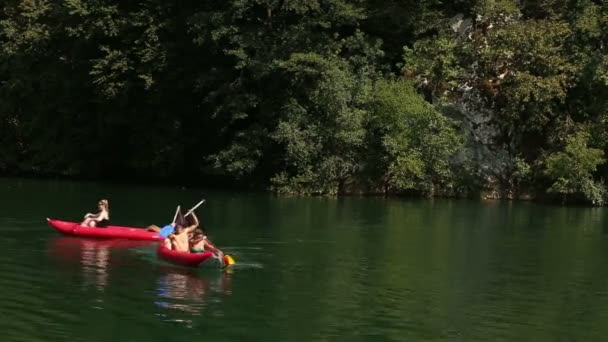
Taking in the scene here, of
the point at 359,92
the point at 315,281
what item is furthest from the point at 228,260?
the point at 359,92

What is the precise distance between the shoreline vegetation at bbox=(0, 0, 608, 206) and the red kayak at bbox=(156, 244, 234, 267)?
2142 centimetres

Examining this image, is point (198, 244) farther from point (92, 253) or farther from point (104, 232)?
point (104, 232)

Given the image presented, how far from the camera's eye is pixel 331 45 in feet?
143

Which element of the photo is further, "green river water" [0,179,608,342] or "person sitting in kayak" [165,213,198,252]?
"person sitting in kayak" [165,213,198,252]

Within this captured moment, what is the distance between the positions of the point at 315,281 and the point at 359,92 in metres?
24.7

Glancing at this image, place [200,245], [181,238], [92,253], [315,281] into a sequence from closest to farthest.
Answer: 1. [315,281]
2. [200,245]
3. [181,238]
4. [92,253]

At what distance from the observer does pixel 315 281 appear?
19766mm

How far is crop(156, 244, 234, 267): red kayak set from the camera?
808 inches

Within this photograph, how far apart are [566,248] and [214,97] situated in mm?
22236

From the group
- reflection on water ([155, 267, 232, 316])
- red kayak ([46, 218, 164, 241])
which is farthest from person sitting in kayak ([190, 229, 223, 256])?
red kayak ([46, 218, 164, 241])

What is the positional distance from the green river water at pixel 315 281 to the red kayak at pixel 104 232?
37cm

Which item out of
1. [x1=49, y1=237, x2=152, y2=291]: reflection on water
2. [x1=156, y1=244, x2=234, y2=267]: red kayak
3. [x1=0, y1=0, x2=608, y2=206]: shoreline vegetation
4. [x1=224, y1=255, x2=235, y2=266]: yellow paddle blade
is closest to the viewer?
[x1=49, y1=237, x2=152, y2=291]: reflection on water

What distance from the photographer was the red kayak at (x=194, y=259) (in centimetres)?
2052

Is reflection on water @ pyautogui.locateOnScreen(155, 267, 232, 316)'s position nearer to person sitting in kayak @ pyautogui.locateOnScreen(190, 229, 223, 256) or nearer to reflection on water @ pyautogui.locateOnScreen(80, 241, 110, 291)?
person sitting in kayak @ pyautogui.locateOnScreen(190, 229, 223, 256)
